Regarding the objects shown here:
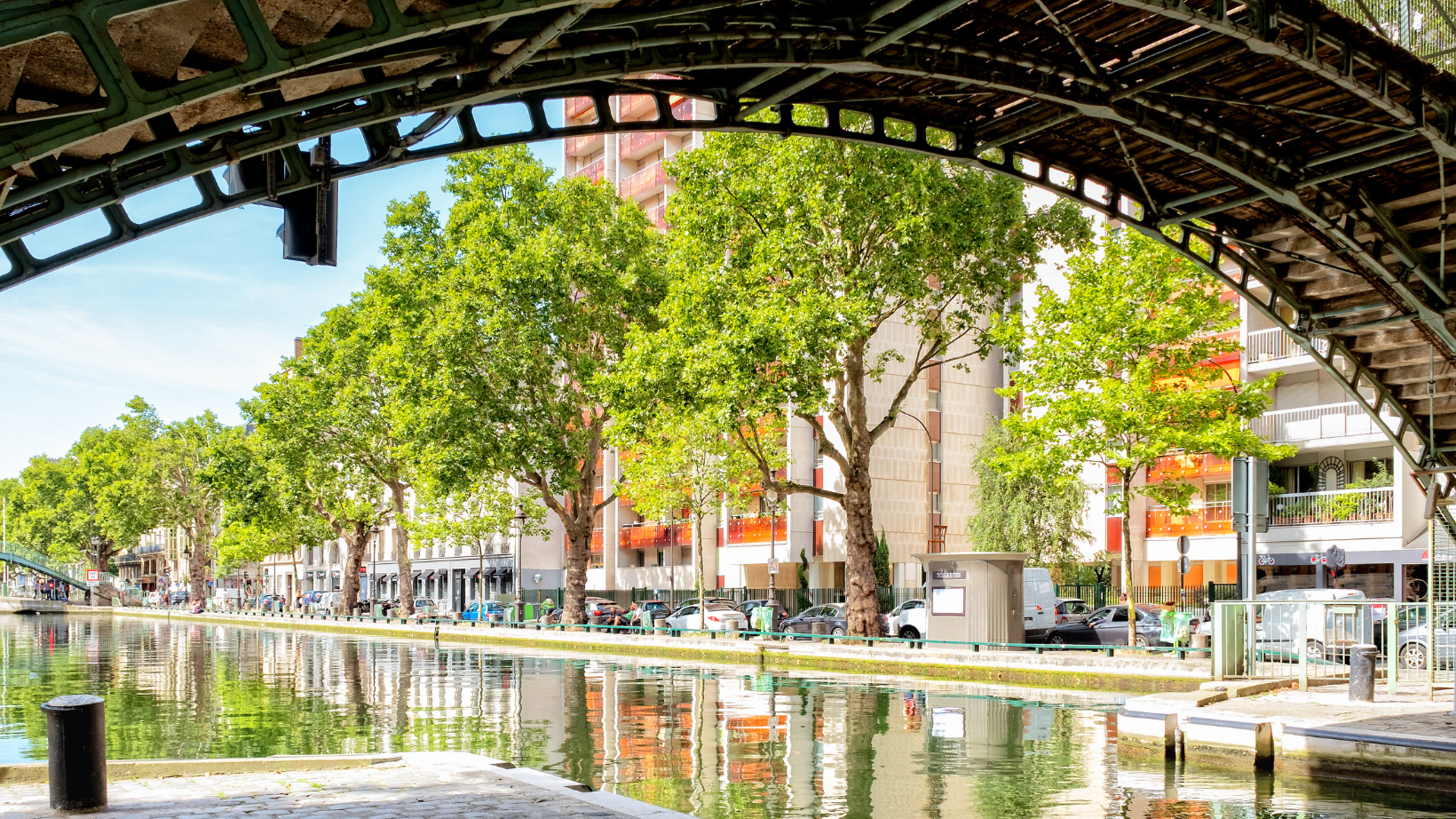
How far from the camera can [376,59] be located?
35.5ft

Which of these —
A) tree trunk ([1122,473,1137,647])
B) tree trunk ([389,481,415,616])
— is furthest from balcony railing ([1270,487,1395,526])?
tree trunk ([389,481,415,616])

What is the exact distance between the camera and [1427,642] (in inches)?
827

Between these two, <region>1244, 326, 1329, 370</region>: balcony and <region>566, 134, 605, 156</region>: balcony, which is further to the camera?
<region>566, 134, 605, 156</region>: balcony

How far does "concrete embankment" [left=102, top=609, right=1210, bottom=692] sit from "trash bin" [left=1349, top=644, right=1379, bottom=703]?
428 cm

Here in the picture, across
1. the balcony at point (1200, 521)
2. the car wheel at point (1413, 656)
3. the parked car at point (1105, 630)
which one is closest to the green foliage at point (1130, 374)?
the parked car at point (1105, 630)

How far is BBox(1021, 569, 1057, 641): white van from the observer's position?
36.4 metres

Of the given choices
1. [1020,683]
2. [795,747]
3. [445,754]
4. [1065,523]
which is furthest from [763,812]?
[1065,523]

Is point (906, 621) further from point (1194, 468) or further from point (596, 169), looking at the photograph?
point (596, 169)

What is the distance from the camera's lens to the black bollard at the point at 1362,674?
1808 centimetres

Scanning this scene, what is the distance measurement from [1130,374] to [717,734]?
60.1ft

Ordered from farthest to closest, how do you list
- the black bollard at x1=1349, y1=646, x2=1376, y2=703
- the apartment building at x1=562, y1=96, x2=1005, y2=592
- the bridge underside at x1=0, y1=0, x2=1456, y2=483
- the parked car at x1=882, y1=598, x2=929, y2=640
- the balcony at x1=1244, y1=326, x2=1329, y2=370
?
the apartment building at x1=562, y1=96, x2=1005, y2=592, the balcony at x1=1244, y1=326, x2=1329, y2=370, the parked car at x1=882, y1=598, x2=929, y2=640, the black bollard at x1=1349, y1=646, x2=1376, y2=703, the bridge underside at x1=0, y1=0, x2=1456, y2=483

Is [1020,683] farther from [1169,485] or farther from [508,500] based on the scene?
[508,500]

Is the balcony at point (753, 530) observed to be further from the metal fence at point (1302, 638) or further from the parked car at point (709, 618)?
the metal fence at point (1302, 638)

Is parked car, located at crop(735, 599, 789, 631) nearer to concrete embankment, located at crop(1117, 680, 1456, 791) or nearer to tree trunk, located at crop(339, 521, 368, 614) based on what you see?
concrete embankment, located at crop(1117, 680, 1456, 791)
